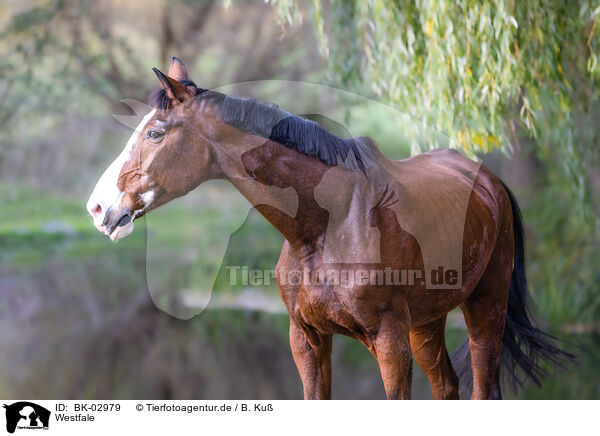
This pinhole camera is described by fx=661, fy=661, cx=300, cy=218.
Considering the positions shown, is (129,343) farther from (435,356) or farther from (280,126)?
(280,126)

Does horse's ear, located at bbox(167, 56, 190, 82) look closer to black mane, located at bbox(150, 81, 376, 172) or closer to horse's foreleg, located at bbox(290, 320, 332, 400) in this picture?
black mane, located at bbox(150, 81, 376, 172)

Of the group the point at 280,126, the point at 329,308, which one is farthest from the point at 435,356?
the point at 280,126

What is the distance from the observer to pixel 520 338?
2346mm

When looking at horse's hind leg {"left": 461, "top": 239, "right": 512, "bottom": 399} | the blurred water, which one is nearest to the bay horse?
horse's hind leg {"left": 461, "top": 239, "right": 512, "bottom": 399}

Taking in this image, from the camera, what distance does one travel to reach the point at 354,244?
67.0 inches

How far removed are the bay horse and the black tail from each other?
1.54ft

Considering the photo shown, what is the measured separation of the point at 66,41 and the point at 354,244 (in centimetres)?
607

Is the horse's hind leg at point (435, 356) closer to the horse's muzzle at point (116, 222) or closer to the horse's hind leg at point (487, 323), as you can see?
the horse's hind leg at point (487, 323)

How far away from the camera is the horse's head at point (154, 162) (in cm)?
164

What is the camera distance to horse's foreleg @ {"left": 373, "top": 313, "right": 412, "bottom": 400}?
1699mm
